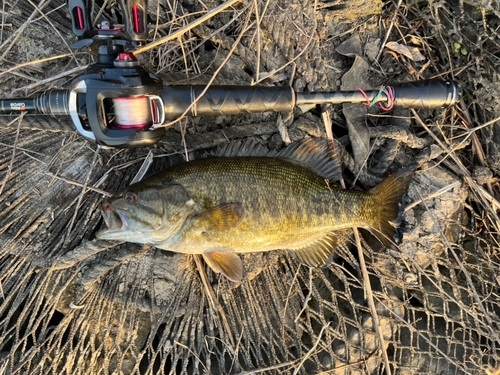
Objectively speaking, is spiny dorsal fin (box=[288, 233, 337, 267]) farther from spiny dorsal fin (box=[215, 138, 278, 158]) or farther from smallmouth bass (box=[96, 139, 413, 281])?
spiny dorsal fin (box=[215, 138, 278, 158])

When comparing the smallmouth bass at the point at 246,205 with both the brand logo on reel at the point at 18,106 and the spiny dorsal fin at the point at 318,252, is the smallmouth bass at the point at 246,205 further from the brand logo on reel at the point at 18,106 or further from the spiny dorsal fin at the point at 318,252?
the brand logo on reel at the point at 18,106

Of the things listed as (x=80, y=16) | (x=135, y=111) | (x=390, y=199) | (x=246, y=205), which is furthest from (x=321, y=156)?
(x=80, y=16)

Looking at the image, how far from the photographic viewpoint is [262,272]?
2.91 m

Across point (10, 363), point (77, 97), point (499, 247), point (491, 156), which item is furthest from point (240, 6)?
point (10, 363)

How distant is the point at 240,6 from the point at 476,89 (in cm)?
220

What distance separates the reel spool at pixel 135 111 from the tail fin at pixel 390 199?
1838mm

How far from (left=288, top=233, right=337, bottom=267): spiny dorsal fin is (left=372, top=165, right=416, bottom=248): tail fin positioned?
1.27 feet

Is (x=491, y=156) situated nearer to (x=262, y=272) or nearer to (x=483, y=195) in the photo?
(x=483, y=195)

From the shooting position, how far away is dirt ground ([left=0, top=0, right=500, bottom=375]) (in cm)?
265

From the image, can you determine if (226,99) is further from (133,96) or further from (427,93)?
(427,93)

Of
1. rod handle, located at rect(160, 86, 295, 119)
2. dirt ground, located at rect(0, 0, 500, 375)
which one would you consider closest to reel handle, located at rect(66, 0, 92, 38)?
rod handle, located at rect(160, 86, 295, 119)

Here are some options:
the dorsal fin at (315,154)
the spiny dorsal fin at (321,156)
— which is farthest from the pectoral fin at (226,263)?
the spiny dorsal fin at (321,156)

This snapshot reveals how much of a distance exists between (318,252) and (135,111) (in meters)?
1.84

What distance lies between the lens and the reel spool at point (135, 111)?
2.10 metres
